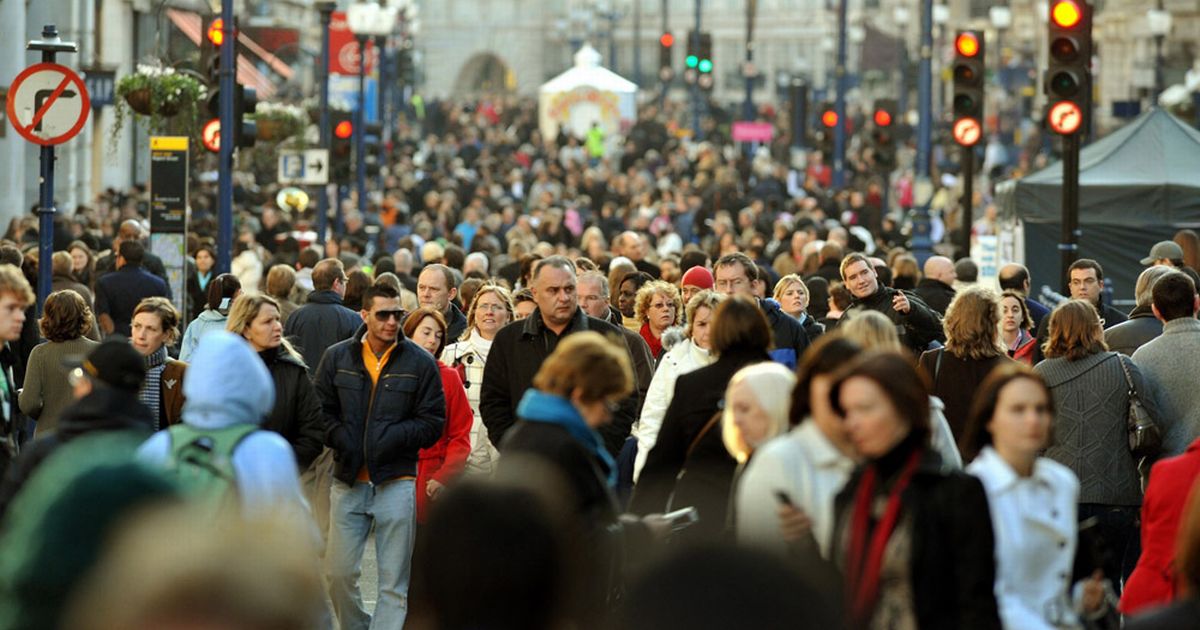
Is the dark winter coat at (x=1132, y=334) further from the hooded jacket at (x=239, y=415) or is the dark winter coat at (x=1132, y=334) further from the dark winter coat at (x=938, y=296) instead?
the hooded jacket at (x=239, y=415)

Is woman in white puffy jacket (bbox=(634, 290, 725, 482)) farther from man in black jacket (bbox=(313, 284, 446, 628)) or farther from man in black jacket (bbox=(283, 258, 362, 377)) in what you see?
man in black jacket (bbox=(283, 258, 362, 377))

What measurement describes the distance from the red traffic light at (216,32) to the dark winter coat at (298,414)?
34.5 feet

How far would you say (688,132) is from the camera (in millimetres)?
60844

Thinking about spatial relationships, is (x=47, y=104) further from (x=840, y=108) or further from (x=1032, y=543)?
(x=840, y=108)

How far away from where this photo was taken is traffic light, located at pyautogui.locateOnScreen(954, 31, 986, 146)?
2350 cm

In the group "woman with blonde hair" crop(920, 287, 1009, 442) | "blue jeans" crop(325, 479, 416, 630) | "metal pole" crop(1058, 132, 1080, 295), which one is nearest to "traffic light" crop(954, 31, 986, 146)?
"metal pole" crop(1058, 132, 1080, 295)

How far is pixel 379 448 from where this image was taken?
1027cm

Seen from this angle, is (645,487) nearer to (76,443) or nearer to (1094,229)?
(76,443)

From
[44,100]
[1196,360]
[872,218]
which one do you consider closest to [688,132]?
[872,218]

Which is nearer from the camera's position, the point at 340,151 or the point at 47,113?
the point at 47,113

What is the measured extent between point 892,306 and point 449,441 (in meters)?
2.94

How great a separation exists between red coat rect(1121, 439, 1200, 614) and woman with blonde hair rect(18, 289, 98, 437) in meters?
5.17

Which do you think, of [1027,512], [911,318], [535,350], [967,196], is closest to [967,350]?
[535,350]

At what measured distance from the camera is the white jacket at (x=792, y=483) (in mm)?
6254
